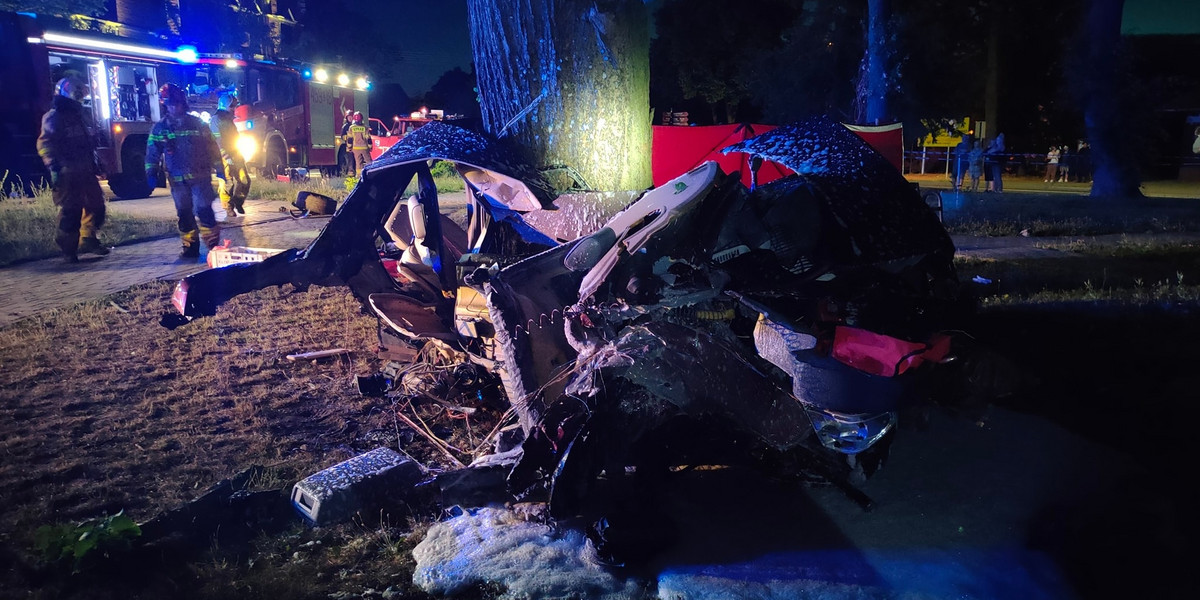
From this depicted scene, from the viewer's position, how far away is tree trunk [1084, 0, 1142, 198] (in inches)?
693

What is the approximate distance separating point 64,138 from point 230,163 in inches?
143

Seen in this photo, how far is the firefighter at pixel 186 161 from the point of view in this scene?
8250 millimetres

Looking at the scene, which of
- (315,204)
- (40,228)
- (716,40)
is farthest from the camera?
(716,40)

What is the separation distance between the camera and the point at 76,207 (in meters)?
8.00

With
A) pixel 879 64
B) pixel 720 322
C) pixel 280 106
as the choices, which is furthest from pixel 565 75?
pixel 280 106

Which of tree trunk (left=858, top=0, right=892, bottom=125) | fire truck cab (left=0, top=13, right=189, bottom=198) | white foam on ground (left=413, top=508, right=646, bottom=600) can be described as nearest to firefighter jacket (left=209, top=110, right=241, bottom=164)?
fire truck cab (left=0, top=13, right=189, bottom=198)

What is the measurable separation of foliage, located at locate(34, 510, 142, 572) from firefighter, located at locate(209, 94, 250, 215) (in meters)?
9.06

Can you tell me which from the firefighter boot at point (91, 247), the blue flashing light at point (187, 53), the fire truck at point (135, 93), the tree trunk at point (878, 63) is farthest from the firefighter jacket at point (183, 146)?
Answer: the tree trunk at point (878, 63)

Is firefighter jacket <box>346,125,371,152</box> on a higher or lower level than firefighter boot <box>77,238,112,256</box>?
higher

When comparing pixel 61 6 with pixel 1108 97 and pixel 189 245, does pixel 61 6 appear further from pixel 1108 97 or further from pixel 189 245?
pixel 1108 97

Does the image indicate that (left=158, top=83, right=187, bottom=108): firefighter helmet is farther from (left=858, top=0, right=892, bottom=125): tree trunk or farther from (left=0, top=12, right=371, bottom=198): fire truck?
(left=858, top=0, right=892, bottom=125): tree trunk

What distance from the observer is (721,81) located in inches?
1538

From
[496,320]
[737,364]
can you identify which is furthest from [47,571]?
[737,364]

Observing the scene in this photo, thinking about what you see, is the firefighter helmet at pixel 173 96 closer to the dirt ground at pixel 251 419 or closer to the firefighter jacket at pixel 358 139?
the dirt ground at pixel 251 419
